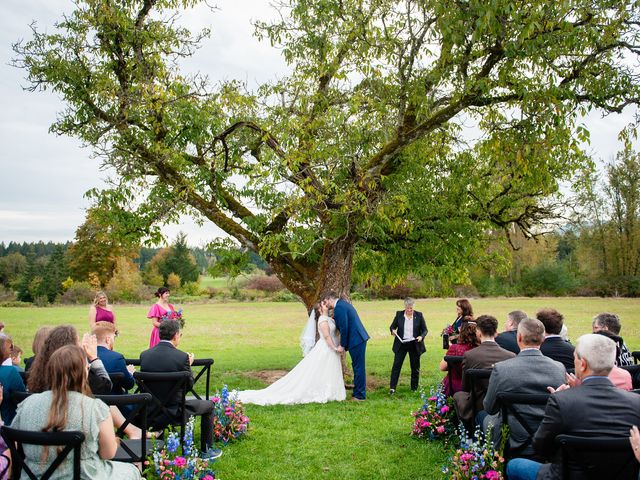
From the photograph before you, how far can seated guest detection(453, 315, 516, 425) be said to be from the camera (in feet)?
22.7

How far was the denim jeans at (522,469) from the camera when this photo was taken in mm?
5008

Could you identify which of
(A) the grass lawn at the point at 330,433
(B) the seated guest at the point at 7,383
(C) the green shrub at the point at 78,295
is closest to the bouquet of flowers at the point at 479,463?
(A) the grass lawn at the point at 330,433

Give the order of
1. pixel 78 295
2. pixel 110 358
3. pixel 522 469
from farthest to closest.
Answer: pixel 78 295
pixel 110 358
pixel 522 469

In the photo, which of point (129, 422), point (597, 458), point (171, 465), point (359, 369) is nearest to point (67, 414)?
point (129, 422)

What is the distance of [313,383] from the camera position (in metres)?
11.8

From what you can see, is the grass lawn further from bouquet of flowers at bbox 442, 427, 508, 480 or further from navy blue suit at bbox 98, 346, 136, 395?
navy blue suit at bbox 98, 346, 136, 395

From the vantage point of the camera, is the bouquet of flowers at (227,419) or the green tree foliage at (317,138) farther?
the green tree foliage at (317,138)

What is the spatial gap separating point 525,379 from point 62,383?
4072mm

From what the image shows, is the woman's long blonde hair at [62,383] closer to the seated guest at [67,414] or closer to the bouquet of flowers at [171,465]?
the seated guest at [67,414]

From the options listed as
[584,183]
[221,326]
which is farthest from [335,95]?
[221,326]

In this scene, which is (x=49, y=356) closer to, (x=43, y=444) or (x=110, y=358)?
(x=43, y=444)

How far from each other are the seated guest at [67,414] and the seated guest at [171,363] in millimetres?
2412

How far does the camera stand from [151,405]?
675 cm

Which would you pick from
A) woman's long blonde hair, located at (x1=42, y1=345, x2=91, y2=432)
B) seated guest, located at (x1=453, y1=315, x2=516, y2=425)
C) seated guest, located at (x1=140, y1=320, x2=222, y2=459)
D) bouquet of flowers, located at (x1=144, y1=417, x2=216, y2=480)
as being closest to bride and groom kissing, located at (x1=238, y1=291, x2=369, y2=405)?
seated guest, located at (x1=140, y1=320, x2=222, y2=459)
